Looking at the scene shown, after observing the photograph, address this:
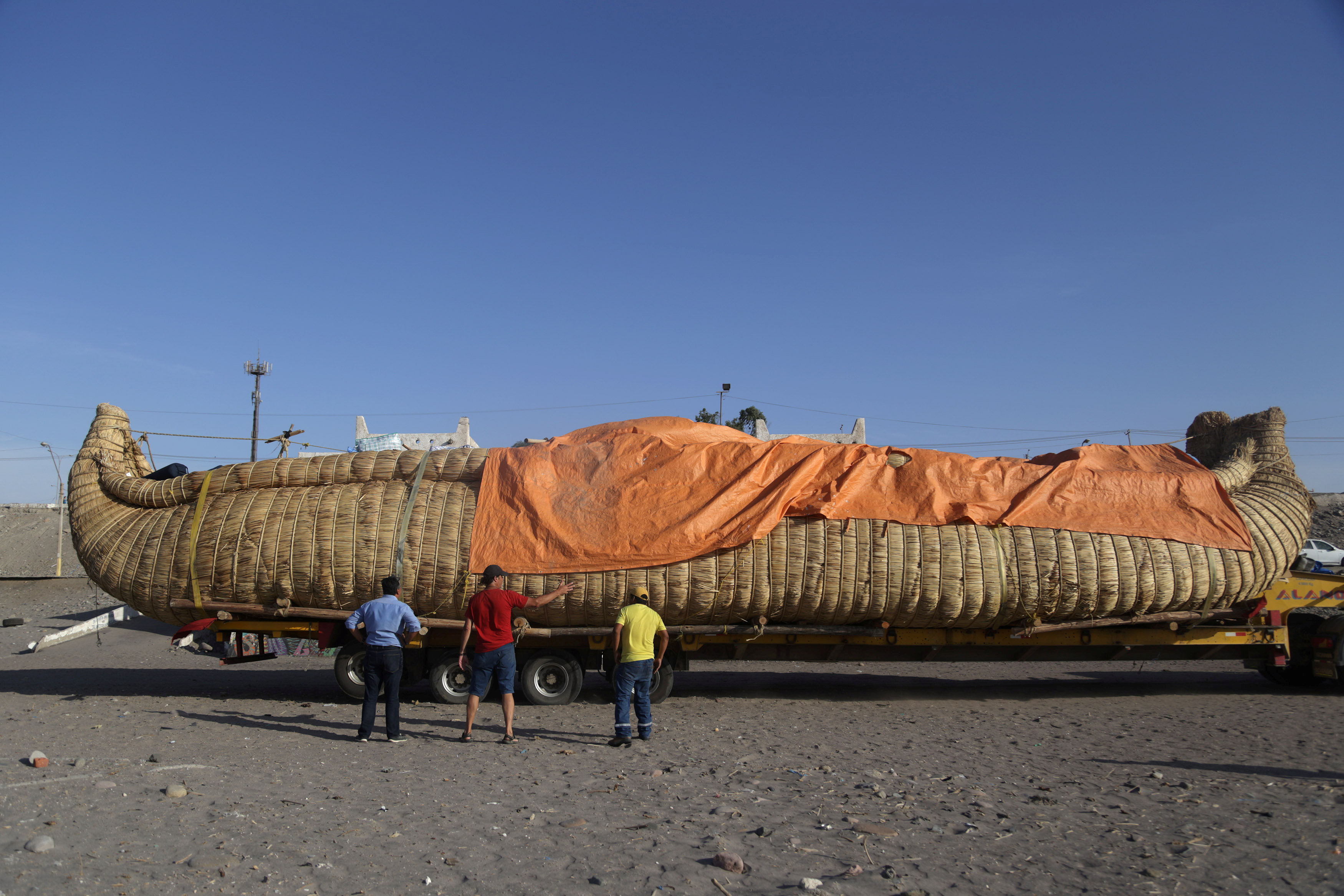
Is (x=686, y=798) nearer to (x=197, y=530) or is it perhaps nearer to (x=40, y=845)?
(x=40, y=845)

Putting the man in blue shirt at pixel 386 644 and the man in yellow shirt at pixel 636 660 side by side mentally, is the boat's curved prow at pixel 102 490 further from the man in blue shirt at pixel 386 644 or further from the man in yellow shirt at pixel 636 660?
the man in yellow shirt at pixel 636 660

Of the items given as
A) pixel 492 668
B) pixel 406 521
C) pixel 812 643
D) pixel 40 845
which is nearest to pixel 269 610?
pixel 406 521

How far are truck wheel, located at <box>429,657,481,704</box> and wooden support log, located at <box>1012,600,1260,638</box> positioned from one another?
662 cm

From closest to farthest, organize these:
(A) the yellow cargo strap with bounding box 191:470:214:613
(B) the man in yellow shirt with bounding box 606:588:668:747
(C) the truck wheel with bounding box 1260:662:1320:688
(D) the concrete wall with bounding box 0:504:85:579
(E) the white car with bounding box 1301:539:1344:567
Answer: (B) the man in yellow shirt with bounding box 606:588:668:747 < (A) the yellow cargo strap with bounding box 191:470:214:613 < (C) the truck wheel with bounding box 1260:662:1320:688 < (E) the white car with bounding box 1301:539:1344:567 < (D) the concrete wall with bounding box 0:504:85:579

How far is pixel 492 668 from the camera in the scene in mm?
8273

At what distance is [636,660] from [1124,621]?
20.0ft

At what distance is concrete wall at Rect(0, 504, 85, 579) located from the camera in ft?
135

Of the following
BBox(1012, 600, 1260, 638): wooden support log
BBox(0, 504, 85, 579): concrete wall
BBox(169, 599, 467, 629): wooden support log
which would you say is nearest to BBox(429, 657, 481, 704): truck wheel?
BBox(169, 599, 467, 629): wooden support log

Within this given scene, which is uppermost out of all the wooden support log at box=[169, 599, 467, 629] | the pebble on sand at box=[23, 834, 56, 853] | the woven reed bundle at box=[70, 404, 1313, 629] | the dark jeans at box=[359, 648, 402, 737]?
the woven reed bundle at box=[70, 404, 1313, 629]

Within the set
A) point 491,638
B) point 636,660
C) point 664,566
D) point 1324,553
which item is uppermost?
point 1324,553

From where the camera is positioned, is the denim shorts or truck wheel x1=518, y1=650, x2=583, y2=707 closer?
the denim shorts

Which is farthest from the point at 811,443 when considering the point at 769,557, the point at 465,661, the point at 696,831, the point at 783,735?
the point at 696,831

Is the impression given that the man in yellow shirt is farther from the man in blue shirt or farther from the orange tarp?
the man in blue shirt

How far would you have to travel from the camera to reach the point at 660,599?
982 cm
